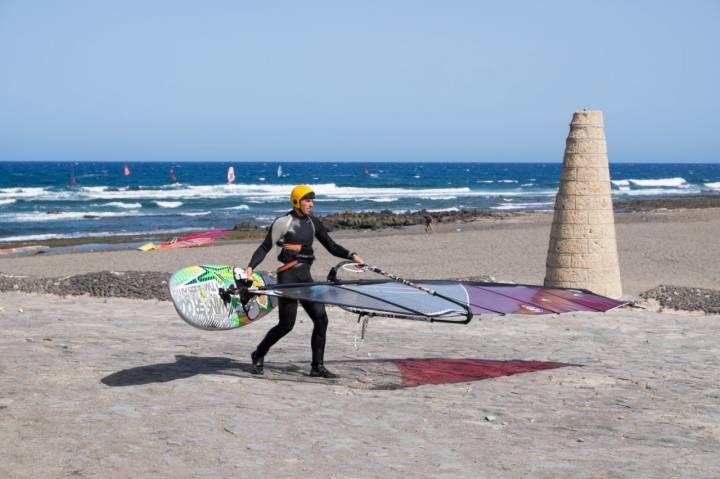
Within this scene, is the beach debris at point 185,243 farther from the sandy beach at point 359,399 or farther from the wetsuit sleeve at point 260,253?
the wetsuit sleeve at point 260,253

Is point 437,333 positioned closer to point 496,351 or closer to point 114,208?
point 496,351

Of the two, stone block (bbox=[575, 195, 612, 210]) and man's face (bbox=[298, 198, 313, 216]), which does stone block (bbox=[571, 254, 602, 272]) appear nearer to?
stone block (bbox=[575, 195, 612, 210])

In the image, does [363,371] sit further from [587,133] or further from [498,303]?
[587,133]

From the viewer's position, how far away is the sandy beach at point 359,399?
5590 mm

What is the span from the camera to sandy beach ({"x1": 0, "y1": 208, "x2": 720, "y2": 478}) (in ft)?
18.3

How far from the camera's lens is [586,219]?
12.3 metres

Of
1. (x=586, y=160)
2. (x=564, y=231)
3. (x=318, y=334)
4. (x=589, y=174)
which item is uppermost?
(x=586, y=160)

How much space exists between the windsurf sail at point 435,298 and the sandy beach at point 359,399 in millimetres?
629

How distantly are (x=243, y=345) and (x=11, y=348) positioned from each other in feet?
7.55

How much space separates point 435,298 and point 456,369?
82 cm

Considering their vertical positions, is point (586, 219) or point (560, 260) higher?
point (586, 219)

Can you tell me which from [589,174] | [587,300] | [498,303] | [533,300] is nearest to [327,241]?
[498,303]

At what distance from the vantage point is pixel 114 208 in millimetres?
47281

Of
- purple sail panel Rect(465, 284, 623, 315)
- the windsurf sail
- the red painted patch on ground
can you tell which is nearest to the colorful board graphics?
the windsurf sail
